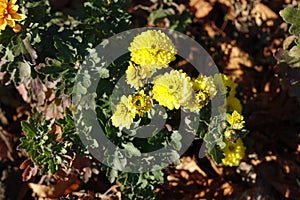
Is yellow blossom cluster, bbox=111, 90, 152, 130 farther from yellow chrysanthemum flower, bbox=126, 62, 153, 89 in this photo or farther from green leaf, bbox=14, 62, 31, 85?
green leaf, bbox=14, 62, 31, 85

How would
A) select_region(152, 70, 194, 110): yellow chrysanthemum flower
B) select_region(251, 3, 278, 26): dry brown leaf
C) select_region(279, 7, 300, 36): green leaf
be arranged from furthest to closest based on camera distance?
select_region(251, 3, 278, 26): dry brown leaf
select_region(279, 7, 300, 36): green leaf
select_region(152, 70, 194, 110): yellow chrysanthemum flower

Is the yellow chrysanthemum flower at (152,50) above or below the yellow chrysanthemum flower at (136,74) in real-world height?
above

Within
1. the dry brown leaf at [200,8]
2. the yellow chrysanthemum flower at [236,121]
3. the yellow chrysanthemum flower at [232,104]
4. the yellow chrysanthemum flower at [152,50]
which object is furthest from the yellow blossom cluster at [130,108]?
the dry brown leaf at [200,8]

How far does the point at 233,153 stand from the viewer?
8.97ft

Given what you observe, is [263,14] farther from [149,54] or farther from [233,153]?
[149,54]

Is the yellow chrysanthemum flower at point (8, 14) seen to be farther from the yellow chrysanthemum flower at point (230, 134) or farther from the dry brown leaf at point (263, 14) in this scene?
the dry brown leaf at point (263, 14)

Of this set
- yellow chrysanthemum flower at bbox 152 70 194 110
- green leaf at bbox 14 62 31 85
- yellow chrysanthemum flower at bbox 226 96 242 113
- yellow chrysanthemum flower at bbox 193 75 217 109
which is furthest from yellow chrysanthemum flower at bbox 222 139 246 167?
green leaf at bbox 14 62 31 85

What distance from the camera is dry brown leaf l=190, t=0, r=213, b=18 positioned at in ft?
12.1

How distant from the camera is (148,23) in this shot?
356 cm

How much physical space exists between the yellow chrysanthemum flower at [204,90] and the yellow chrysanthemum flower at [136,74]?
215 millimetres

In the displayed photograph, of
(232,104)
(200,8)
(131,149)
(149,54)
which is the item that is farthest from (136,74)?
(200,8)

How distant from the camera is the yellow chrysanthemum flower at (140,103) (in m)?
2.24

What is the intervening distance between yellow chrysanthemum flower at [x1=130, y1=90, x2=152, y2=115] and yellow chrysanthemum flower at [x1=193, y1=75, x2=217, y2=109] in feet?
0.69

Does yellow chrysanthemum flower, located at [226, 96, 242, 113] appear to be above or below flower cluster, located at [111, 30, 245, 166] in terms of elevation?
below
